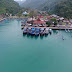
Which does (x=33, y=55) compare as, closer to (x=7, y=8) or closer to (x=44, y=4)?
(x=7, y=8)

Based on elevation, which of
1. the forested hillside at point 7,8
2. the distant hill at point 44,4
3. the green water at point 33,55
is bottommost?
the green water at point 33,55

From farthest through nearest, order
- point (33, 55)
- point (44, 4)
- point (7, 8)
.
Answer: point (44, 4) < point (7, 8) < point (33, 55)

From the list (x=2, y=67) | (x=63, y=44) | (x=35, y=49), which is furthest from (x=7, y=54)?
(x=63, y=44)

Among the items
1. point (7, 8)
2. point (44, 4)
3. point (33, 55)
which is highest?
point (44, 4)

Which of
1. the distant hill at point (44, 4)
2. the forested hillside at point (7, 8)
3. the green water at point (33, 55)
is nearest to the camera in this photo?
the green water at point (33, 55)

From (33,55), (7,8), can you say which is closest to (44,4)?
(7,8)

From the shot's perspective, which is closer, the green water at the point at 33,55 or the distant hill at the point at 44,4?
the green water at the point at 33,55

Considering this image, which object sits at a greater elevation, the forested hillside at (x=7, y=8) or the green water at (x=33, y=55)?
the forested hillside at (x=7, y=8)

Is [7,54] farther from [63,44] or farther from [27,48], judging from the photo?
[63,44]

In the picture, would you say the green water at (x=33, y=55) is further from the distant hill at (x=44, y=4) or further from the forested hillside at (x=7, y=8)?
the distant hill at (x=44, y=4)

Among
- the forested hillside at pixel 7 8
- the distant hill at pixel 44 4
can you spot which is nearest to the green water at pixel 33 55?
the forested hillside at pixel 7 8

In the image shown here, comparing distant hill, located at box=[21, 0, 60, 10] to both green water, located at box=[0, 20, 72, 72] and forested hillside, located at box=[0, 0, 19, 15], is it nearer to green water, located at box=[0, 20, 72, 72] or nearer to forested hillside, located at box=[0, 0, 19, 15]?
forested hillside, located at box=[0, 0, 19, 15]
